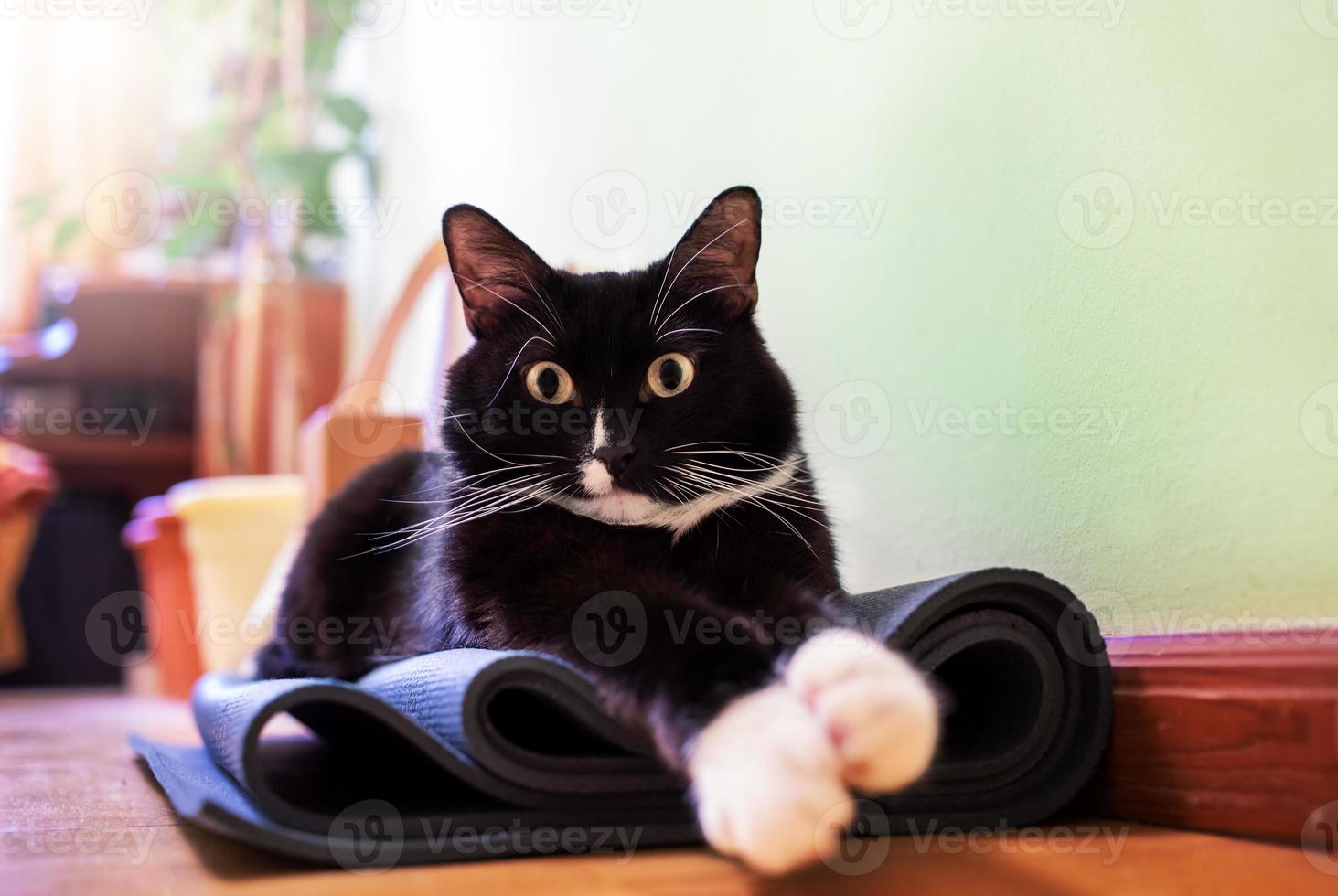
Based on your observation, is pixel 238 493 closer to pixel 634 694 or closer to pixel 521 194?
pixel 521 194

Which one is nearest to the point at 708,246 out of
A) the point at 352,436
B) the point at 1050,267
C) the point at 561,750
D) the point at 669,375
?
the point at 669,375

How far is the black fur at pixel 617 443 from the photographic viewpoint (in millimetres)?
942

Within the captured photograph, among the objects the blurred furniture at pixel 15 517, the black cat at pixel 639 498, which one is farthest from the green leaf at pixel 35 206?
the black cat at pixel 639 498

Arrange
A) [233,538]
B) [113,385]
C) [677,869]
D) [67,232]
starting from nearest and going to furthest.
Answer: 1. [677,869]
2. [233,538]
3. [67,232]
4. [113,385]

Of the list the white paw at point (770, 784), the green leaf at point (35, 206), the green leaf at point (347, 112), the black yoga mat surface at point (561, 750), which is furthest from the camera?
the green leaf at point (347, 112)

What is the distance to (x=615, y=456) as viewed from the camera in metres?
0.98

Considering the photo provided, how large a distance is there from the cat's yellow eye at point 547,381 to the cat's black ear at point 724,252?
6.1 inches

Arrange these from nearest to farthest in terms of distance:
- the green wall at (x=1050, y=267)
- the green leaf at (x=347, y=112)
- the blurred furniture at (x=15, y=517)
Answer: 1. the green wall at (x=1050, y=267)
2. the blurred furniture at (x=15, y=517)
3. the green leaf at (x=347, y=112)

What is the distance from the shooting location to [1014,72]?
3.80 feet

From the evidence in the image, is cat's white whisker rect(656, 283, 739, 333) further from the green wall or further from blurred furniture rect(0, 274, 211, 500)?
blurred furniture rect(0, 274, 211, 500)

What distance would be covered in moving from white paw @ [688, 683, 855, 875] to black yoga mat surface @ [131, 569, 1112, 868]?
0.14m

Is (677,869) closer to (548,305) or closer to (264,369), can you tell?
(548,305)

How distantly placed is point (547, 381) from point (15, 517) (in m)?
2.71

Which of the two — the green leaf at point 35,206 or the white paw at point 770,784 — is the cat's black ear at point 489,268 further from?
the green leaf at point 35,206
